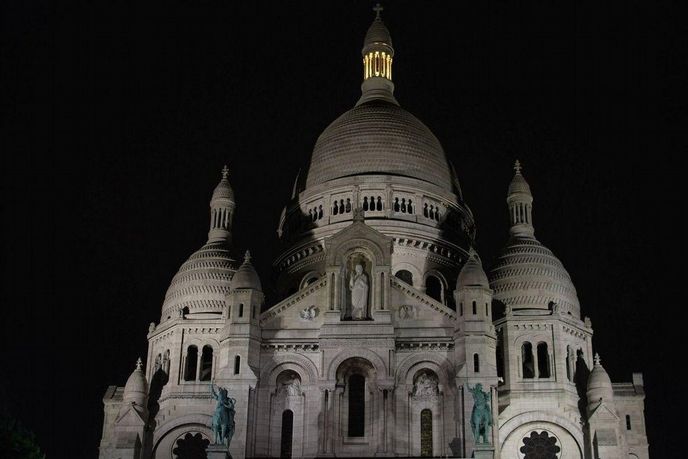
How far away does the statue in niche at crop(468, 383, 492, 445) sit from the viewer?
52.8 metres

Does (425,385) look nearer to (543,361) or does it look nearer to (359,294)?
(359,294)

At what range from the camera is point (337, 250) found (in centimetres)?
6034

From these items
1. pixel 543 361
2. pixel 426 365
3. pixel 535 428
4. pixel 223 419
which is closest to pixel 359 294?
pixel 426 365

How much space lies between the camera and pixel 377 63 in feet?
275

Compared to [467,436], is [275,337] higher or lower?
higher

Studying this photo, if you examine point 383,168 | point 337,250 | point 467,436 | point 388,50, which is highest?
Answer: point 388,50

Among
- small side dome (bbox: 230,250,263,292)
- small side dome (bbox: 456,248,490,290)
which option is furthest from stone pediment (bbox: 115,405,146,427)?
small side dome (bbox: 456,248,490,290)

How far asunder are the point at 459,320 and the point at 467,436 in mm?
5761

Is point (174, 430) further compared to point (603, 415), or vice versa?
point (174, 430)

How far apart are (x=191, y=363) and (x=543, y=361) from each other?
19.3m

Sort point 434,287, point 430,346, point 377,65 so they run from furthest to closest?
point 377,65 → point 434,287 → point 430,346

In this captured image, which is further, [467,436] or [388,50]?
[388,50]

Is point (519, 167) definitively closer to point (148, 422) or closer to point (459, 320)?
point (459, 320)

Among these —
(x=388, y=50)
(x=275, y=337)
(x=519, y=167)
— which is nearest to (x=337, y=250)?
(x=275, y=337)
